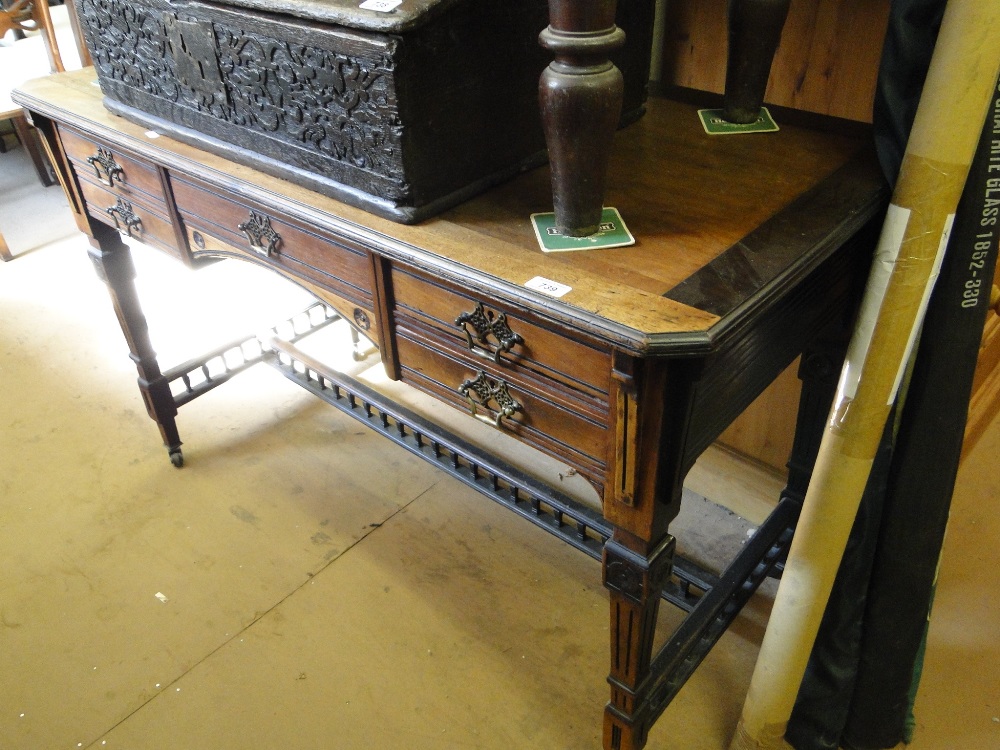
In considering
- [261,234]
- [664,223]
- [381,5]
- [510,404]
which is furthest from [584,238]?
[261,234]

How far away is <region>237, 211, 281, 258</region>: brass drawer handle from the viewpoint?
1346mm

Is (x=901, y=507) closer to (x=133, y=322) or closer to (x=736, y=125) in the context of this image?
(x=736, y=125)

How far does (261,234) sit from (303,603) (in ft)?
2.79

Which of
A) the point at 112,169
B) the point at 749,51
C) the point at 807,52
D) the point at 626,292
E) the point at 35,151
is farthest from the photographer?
the point at 35,151

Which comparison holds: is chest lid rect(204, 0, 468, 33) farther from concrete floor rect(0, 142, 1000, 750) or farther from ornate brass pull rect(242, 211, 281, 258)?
concrete floor rect(0, 142, 1000, 750)

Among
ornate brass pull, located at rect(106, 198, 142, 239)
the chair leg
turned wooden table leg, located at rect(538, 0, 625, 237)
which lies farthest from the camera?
the chair leg

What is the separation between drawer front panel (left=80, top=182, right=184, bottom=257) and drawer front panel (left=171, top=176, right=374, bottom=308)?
0.27 ft

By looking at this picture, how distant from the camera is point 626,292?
0.94 m

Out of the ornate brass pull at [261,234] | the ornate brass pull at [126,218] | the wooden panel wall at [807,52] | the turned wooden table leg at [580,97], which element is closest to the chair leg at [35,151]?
the ornate brass pull at [126,218]

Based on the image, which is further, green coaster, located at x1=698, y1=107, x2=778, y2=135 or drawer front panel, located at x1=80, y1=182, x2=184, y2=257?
drawer front panel, located at x1=80, y1=182, x2=184, y2=257

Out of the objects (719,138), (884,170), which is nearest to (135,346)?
(719,138)

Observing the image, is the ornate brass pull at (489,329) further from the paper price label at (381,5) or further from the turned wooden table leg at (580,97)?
the paper price label at (381,5)

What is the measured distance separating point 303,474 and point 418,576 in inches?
19.4

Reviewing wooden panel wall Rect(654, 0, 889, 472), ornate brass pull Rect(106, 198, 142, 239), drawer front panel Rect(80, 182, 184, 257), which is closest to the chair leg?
drawer front panel Rect(80, 182, 184, 257)
